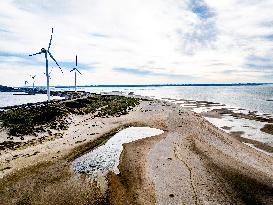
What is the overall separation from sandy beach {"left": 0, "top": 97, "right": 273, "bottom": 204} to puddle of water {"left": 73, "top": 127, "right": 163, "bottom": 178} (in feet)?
3.16

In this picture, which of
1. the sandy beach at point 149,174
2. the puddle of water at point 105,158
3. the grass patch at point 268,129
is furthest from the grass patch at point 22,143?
the grass patch at point 268,129

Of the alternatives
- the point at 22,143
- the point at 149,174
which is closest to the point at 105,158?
the point at 149,174

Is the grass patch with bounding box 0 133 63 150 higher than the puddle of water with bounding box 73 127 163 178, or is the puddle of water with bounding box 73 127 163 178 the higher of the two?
the puddle of water with bounding box 73 127 163 178

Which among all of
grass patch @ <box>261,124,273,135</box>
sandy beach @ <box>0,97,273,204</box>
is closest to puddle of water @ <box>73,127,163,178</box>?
sandy beach @ <box>0,97,273,204</box>

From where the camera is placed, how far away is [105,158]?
3772 cm

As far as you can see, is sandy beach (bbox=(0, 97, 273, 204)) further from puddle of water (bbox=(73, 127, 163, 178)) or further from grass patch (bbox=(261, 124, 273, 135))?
grass patch (bbox=(261, 124, 273, 135))

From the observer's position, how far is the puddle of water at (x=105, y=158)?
33.1 m

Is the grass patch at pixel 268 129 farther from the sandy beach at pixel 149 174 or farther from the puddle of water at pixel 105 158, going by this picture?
the puddle of water at pixel 105 158

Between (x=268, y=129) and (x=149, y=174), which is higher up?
(x=149, y=174)

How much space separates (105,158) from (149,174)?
7.70m

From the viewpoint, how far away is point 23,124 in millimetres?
55781

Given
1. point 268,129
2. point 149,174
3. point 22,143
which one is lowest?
point 268,129

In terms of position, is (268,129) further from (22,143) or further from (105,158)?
(22,143)

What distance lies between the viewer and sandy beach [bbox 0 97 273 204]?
2653cm
